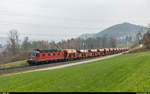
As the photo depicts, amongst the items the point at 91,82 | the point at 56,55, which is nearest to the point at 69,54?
the point at 56,55

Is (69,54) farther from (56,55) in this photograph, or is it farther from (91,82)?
(91,82)

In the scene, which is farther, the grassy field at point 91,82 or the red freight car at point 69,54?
the red freight car at point 69,54

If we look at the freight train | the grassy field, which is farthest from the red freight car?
the grassy field

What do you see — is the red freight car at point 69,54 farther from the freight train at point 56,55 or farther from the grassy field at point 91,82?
the grassy field at point 91,82

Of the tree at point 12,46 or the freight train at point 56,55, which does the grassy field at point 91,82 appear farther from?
the tree at point 12,46

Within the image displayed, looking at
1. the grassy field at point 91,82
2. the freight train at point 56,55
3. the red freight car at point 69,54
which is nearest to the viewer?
the grassy field at point 91,82

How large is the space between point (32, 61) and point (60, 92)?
77.6 ft

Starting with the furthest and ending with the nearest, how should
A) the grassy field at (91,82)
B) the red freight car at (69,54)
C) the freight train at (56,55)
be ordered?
1. the red freight car at (69,54)
2. the freight train at (56,55)
3. the grassy field at (91,82)

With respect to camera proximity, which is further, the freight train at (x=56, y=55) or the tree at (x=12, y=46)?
the tree at (x=12, y=46)

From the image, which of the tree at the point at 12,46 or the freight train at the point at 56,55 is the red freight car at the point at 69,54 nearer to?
the freight train at the point at 56,55

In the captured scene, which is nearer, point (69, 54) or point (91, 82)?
point (91, 82)

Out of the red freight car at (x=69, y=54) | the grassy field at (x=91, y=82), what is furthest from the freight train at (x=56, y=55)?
the grassy field at (x=91, y=82)

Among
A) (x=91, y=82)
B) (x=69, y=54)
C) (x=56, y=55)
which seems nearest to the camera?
(x=91, y=82)

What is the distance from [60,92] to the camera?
338 inches
